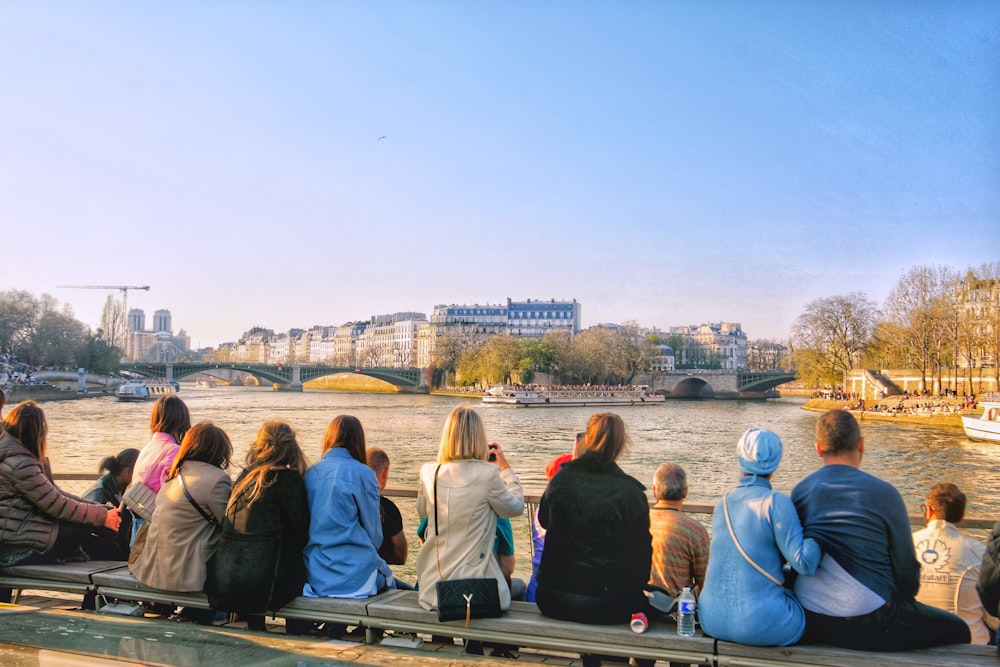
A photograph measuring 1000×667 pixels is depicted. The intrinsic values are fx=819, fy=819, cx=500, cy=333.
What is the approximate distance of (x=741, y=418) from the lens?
4434 cm

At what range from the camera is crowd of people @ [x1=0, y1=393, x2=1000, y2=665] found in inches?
114

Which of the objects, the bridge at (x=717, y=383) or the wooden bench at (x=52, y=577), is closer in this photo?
the wooden bench at (x=52, y=577)

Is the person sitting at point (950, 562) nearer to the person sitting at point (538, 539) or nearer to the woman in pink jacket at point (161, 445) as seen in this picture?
the person sitting at point (538, 539)

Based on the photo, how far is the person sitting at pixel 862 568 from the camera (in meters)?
2.87

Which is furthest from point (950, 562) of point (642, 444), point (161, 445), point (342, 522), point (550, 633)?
A: point (642, 444)

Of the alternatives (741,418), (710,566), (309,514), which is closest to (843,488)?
(710,566)

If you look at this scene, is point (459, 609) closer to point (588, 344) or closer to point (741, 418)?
point (741, 418)

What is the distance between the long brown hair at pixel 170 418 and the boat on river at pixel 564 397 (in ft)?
175

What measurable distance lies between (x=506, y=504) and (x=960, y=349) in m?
48.4

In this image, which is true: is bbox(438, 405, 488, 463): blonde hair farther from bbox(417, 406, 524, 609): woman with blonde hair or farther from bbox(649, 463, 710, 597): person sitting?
bbox(649, 463, 710, 597): person sitting

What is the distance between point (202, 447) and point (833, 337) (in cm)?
5853

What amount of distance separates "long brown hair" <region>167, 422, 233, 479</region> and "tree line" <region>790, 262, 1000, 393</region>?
4410 cm

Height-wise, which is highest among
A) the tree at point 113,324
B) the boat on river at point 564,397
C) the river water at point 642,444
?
the tree at point 113,324

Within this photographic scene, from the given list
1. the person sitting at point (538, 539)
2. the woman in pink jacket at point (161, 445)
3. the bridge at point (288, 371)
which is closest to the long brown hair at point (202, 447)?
the woman in pink jacket at point (161, 445)
